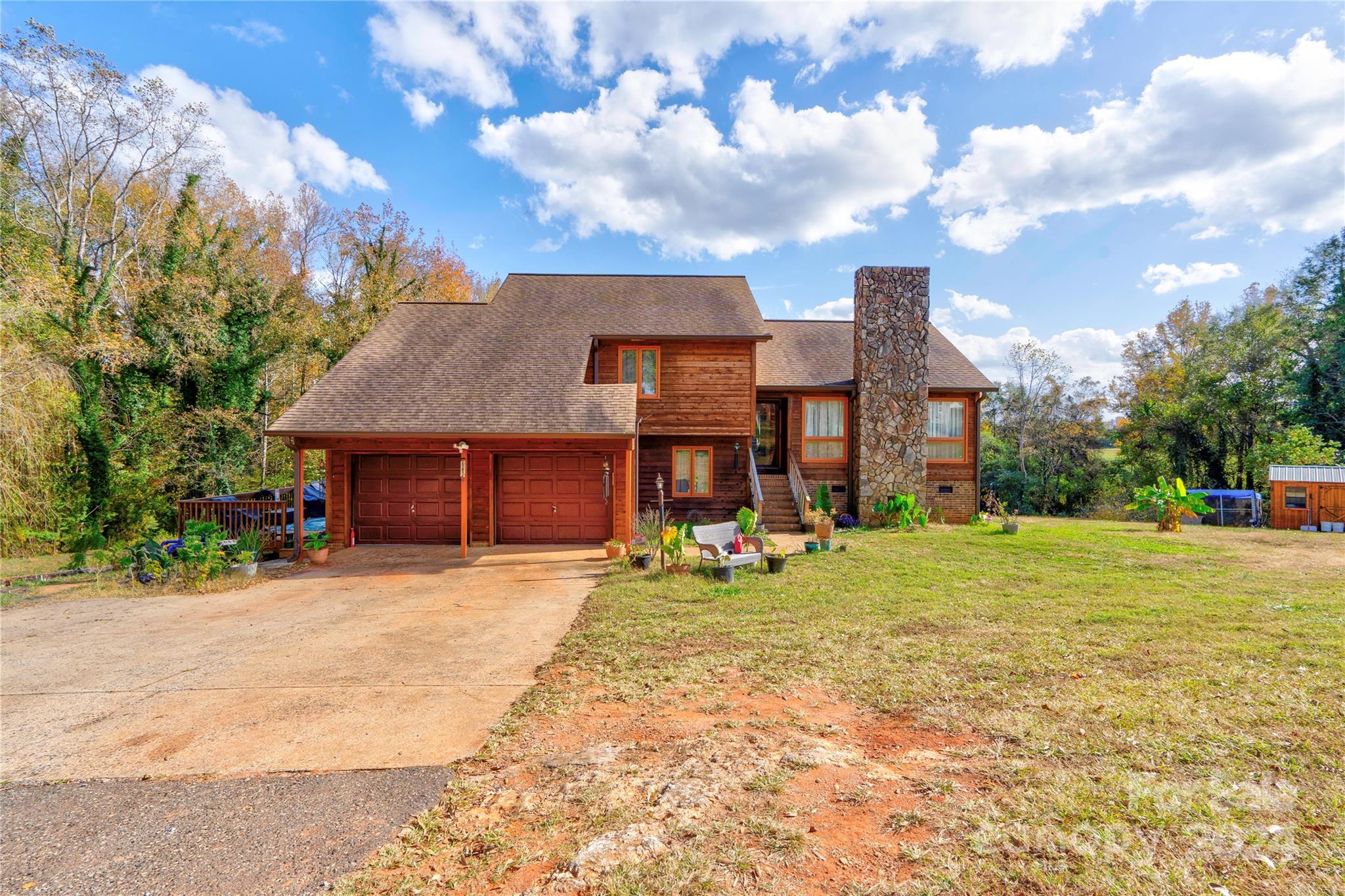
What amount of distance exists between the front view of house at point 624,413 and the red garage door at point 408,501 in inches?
1.4

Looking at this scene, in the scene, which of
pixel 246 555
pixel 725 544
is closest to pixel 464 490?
pixel 246 555

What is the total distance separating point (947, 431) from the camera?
1658 centimetres

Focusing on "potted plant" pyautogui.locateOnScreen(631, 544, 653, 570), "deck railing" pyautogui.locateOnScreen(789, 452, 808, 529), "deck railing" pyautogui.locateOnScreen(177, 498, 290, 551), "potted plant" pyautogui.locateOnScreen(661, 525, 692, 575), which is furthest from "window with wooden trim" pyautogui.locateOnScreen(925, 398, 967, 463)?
"deck railing" pyautogui.locateOnScreen(177, 498, 290, 551)

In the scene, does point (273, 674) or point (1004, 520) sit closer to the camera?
point (273, 674)

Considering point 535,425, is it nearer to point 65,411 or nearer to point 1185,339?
point 65,411

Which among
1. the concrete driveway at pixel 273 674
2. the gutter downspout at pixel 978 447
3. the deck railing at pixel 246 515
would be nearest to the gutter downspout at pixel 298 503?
the deck railing at pixel 246 515

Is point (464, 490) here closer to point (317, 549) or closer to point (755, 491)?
point (317, 549)

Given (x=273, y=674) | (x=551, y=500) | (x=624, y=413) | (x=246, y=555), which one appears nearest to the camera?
(x=273, y=674)

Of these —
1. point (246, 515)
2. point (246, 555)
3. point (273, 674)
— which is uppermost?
point (246, 515)

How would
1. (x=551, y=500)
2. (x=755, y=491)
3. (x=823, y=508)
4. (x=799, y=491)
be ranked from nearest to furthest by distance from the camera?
1. (x=551, y=500)
2. (x=755, y=491)
3. (x=823, y=508)
4. (x=799, y=491)

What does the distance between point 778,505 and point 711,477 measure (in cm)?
208

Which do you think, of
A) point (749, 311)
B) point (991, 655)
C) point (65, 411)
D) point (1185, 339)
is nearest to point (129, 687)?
point (991, 655)

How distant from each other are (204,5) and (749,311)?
1292cm

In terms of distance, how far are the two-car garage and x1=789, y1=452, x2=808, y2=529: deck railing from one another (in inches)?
209
